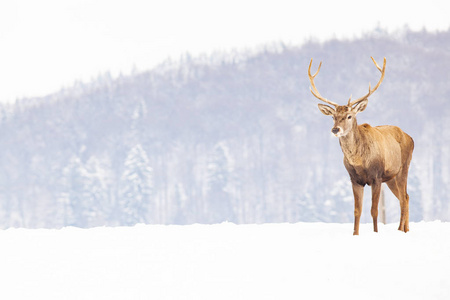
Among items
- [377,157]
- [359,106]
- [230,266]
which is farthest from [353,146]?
[230,266]

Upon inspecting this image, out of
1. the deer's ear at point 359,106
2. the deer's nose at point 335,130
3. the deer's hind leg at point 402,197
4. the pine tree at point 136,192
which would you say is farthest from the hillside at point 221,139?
the deer's nose at point 335,130

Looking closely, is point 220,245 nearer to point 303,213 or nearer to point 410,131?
point 303,213

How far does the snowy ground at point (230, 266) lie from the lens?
8.10 m

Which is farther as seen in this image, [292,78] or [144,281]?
[292,78]

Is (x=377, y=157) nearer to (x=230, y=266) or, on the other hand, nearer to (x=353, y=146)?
(x=353, y=146)

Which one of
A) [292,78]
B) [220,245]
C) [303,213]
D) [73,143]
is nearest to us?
[220,245]

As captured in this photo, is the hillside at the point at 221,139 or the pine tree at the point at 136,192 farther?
the hillside at the point at 221,139

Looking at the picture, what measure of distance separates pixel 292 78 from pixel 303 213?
7921 cm

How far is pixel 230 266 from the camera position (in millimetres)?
8898

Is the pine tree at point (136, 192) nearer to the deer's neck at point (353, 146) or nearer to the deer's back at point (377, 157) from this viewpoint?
the deer's back at point (377, 157)

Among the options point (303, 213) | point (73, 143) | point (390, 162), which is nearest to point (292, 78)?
point (73, 143)

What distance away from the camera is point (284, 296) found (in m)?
7.92

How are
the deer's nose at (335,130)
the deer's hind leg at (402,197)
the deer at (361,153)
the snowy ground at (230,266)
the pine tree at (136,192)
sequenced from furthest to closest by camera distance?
1. the pine tree at (136,192)
2. the deer's hind leg at (402,197)
3. the deer at (361,153)
4. the deer's nose at (335,130)
5. the snowy ground at (230,266)

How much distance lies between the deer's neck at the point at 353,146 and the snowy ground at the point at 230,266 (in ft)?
3.61
